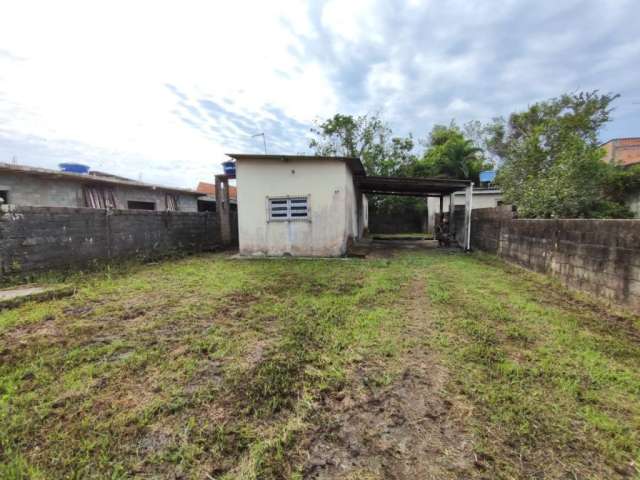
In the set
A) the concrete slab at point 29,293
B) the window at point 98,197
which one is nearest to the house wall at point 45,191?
the window at point 98,197

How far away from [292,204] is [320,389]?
6.59m

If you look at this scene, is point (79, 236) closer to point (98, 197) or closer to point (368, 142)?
point (98, 197)

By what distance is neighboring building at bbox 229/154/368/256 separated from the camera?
8.02m

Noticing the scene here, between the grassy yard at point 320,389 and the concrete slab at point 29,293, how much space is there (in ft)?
0.87

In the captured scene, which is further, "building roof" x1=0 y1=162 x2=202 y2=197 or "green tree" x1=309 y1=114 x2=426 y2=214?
"green tree" x1=309 y1=114 x2=426 y2=214

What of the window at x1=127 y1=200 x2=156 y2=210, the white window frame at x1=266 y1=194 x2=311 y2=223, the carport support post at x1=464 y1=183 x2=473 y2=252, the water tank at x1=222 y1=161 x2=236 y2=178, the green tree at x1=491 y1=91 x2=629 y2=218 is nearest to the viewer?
the green tree at x1=491 y1=91 x2=629 y2=218

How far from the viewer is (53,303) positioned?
13.2 ft

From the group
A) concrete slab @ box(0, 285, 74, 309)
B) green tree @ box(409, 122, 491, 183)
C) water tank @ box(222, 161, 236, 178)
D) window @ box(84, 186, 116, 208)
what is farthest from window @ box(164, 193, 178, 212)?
green tree @ box(409, 122, 491, 183)

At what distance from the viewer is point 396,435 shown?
5.51 feet

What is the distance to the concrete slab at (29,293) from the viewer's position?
153 inches

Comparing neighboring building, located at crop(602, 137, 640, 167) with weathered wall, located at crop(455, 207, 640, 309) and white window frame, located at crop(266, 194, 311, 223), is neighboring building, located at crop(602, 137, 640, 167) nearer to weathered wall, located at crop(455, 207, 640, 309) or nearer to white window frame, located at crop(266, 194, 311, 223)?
weathered wall, located at crop(455, 207, 640, 309)

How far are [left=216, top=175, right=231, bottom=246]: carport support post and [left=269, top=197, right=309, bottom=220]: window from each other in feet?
8.70

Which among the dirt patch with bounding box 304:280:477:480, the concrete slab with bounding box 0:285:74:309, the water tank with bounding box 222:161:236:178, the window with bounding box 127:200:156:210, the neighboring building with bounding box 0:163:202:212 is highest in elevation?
the water tank with bounding box 222:161:236:178

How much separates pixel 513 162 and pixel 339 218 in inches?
269
